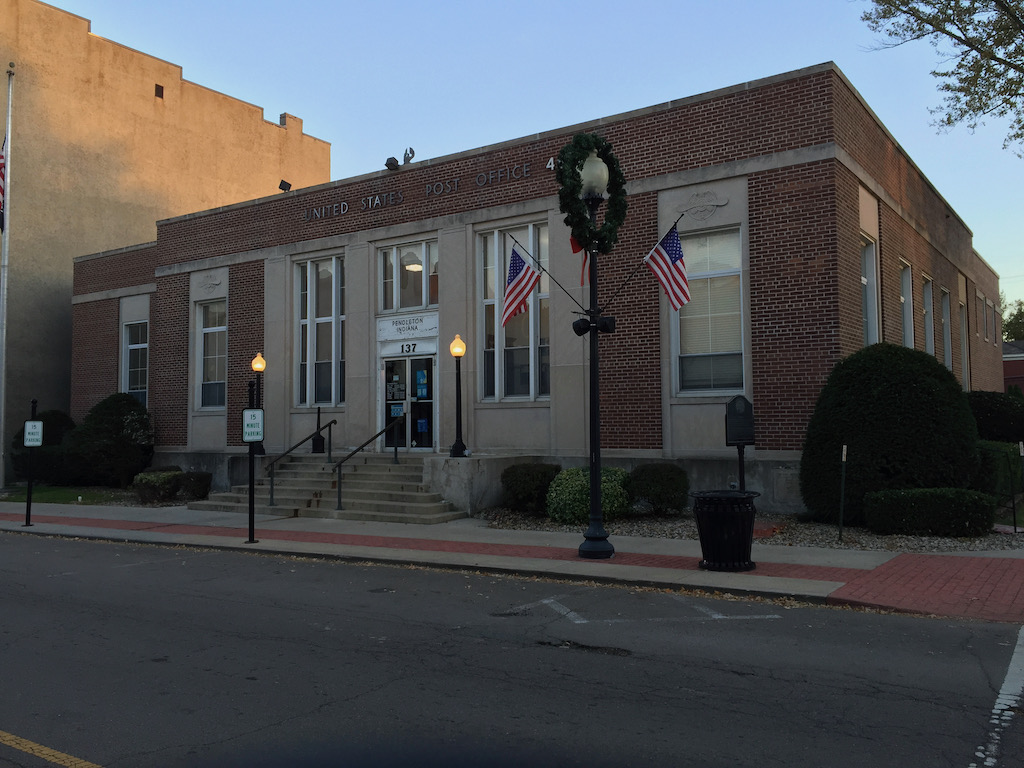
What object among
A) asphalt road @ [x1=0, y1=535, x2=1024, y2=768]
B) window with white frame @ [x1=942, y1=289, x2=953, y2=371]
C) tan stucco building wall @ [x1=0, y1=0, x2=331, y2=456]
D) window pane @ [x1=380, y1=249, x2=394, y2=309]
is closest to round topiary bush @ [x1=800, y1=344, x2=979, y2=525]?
asphalt road @ [x1=0, y1=535, x2=1024, y2=768]

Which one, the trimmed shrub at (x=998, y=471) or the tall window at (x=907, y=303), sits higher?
the tall window at (x=907, y=303)

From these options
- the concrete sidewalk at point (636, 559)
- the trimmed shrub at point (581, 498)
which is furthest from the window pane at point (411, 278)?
the trimmed shrub at point (581, 498)

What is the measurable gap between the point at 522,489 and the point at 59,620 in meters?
8.77

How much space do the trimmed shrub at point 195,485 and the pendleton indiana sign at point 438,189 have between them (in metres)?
7.07

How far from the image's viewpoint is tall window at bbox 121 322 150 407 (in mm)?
26567

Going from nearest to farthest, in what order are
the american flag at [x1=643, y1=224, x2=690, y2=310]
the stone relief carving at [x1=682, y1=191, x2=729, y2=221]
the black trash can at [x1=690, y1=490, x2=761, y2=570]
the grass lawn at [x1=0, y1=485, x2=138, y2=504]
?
the black trash can at [x1=690, y1=490, x2=761, y2=570] → the american flag at [x1=643, y1=224, x2=690, y2=310] → the stone relief carving at [x1=682, y1=191, x2=729, y2=221] → the grass lawn at [x1=0, y1=485, x2=138, y2=504]

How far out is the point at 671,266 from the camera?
13641 millimetres

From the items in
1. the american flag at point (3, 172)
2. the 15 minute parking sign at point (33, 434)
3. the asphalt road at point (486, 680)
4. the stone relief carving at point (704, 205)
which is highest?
the american flag at point (3, 172)

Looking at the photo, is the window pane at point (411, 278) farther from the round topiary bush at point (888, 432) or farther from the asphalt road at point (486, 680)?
the asphalt road at point (486, 680)

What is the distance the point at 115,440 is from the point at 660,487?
15.9 m

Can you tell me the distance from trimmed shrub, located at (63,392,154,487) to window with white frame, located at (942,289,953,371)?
22.8 metres

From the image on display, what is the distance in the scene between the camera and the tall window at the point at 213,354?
2364 centimetres

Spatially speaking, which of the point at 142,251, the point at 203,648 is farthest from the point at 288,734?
the point at 142,251

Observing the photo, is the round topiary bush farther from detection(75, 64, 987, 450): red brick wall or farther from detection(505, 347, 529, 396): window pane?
detection(505, 347, 529, 396): window pane
